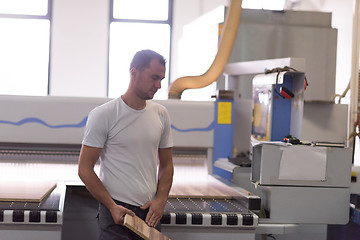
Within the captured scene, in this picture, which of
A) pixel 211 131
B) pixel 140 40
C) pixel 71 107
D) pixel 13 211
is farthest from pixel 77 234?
pixel 140 40

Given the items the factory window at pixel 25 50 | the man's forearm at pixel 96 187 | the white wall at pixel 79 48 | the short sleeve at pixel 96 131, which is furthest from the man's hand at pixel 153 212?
the factory window at pixel 25 50

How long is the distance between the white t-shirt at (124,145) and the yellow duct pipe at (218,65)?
5.41 feet

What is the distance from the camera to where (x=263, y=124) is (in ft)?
11.1

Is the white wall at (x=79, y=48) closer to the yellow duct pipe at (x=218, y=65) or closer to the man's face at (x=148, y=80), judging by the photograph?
the yellow duct pipe at (x=218, y=65)

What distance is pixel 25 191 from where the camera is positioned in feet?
9.10

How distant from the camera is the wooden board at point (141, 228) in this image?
203cm

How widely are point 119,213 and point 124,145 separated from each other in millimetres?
270

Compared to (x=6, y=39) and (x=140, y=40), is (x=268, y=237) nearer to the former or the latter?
(x=140, y=40)

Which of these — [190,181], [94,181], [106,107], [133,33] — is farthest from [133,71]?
[133,33]

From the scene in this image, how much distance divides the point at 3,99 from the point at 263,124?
5.21ft

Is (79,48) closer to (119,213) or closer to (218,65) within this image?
(218,65)

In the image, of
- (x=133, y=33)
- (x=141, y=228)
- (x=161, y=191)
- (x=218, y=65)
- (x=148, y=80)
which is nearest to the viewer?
(x=141, y=228)

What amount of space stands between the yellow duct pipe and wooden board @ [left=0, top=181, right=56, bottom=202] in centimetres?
126

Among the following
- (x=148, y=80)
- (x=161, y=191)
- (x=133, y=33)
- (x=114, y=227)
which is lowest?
(x=114, y=227)
